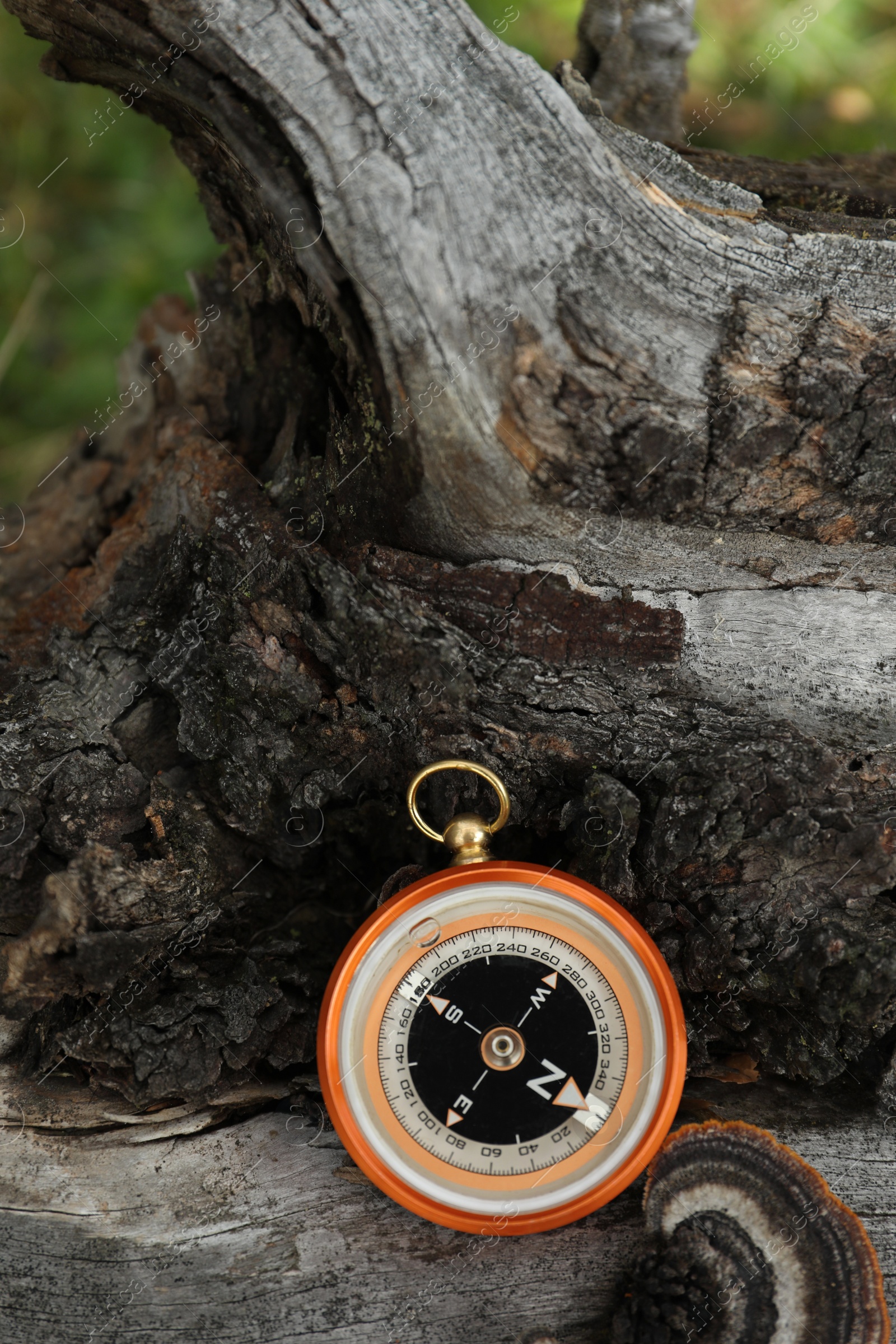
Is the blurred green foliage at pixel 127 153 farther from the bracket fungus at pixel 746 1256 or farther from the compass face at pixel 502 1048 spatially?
the bracket fungus at pixel 746 1256

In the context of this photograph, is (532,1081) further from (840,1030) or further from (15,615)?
(15,615)

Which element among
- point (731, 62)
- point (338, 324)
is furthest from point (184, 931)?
point (731, 62)

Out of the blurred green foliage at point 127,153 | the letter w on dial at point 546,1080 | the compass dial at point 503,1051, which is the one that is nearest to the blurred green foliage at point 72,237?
the blurred green foliage at point 127,153

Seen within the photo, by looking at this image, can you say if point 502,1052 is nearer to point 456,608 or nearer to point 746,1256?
point 746,1256

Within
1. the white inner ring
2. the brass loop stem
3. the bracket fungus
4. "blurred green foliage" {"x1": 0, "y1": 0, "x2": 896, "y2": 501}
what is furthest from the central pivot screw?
"blurred green foliage" {"x1": 0, "y1": 0, "x2": 896, "y2": 501}

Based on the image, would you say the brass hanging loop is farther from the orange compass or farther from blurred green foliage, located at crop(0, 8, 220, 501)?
blurred green foliage, located at crop(0, 8, 220, 501)
